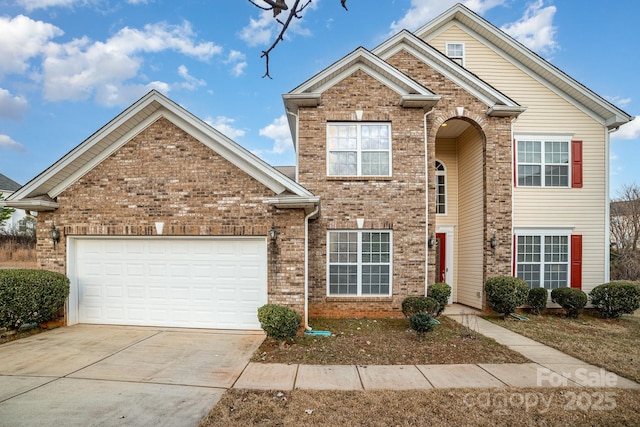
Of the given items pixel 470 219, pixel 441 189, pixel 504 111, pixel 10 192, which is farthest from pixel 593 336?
pixel 10 192

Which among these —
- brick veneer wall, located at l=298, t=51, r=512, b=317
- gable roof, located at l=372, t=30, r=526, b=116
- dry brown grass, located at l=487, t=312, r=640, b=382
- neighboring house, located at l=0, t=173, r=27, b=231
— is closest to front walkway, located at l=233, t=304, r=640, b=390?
dry brown grass, located at l=487, t=312, r=640, b=382

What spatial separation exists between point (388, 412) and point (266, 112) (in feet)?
44.2

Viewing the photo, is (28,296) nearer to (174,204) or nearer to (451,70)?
(174,204)

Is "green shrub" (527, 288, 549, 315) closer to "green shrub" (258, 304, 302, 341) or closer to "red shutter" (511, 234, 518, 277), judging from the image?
"red shutter" (511, 234, 518, 277)

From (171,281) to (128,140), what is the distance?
3.61m

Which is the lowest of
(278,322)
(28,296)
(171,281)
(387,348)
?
(387,348)

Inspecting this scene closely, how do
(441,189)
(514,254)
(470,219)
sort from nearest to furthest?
(514,254) → (470,219) → (441,189)

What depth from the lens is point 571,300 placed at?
984 centimetres

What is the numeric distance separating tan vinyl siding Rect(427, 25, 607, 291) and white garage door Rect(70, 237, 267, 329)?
902 cm

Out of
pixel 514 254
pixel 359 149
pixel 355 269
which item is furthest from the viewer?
pixel 514 254

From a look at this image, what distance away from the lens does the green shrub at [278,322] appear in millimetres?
6434

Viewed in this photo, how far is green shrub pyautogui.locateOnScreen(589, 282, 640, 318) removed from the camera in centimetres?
979

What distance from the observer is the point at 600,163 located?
435 inches

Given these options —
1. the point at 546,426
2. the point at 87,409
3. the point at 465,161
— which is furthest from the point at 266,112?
the point at 546,426
